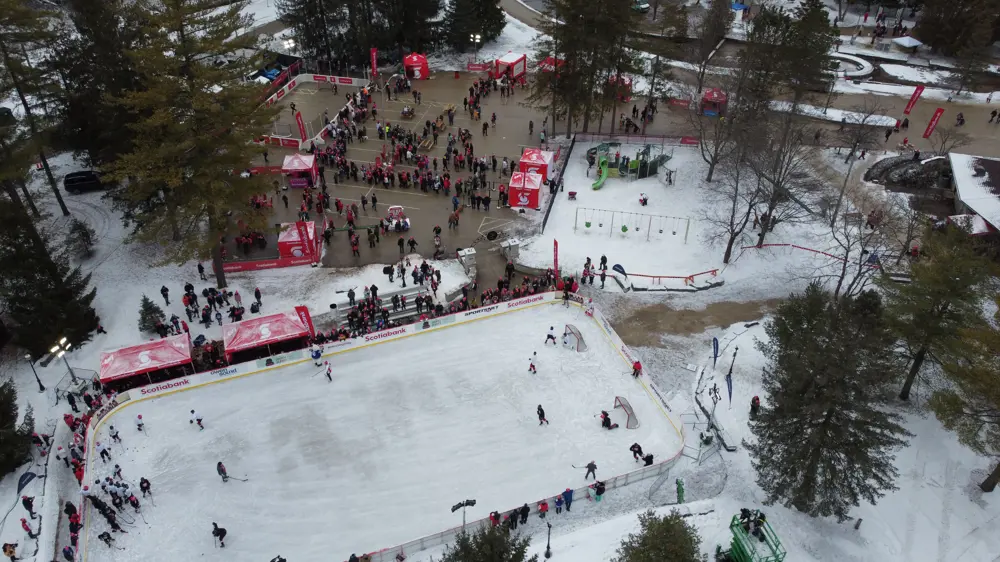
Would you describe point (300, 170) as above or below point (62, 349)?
above

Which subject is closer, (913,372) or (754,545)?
(754,545)

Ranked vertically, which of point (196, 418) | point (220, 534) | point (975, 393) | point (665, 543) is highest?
point (975, 393)

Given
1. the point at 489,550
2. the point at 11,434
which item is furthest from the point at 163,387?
the point at 489,550

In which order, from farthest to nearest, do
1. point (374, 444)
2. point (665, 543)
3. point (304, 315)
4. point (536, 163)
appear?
1. point (536, 163)
2. point (304, 315)
3. point (374, 444)
4. point (665, 543)

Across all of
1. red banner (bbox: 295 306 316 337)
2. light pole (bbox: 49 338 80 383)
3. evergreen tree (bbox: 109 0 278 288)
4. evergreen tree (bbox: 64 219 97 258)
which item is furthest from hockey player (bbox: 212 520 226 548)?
evergreen tree (bbox: 64 219 97 258)

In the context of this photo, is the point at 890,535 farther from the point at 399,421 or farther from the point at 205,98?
the point at 205,98

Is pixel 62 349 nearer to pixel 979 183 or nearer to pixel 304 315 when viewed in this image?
pixel 304 315

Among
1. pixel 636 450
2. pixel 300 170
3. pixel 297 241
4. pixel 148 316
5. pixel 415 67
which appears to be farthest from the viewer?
pixel 415 67

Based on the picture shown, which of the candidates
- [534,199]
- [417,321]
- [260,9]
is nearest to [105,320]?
[417,321]
